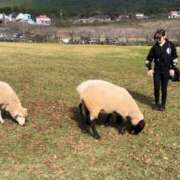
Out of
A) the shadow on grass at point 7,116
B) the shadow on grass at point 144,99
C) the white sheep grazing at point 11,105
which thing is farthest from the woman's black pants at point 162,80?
the shadow on grass at point 7,116

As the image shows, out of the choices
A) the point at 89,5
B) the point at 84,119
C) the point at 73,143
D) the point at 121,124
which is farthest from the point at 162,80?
the point at 89,5

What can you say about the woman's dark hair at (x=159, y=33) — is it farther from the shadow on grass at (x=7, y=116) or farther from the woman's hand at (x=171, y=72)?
the shadow on grass at (x=7, y=116)

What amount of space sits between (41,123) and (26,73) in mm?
9918

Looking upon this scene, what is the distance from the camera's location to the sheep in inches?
611

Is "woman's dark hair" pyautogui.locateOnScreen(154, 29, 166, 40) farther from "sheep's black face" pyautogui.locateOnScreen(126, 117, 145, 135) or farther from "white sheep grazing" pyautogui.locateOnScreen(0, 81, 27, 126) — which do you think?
"white sheep grazing" pyautogui.locateOnScreen(0, 81, 27, 126)

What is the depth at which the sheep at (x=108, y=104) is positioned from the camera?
15523mm

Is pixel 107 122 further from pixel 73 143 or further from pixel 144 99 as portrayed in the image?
pixel 144 99

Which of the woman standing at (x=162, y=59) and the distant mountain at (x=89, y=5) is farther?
the distant mountain at (x=89, y=5)

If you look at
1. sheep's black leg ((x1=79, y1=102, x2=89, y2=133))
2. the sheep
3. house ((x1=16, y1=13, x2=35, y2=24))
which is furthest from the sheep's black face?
house ((x1=16, y1=13, x2=35, y2=24))

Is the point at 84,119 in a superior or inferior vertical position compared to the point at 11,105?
inferior

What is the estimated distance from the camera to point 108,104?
51.3 ft

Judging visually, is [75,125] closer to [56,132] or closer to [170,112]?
[56,132]

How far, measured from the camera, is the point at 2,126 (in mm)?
16562

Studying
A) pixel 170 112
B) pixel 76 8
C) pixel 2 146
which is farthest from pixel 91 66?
pixel 76 8
